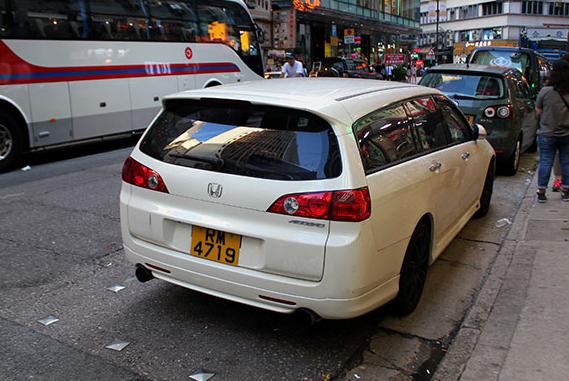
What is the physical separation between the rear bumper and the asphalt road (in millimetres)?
362

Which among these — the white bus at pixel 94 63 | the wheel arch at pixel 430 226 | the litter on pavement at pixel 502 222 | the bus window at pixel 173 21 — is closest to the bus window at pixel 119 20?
the white bus at pixel 94 63

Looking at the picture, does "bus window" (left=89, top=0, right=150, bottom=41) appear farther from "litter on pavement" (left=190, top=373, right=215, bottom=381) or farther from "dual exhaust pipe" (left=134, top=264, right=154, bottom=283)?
"litter on pavement" (left=190, top=373, right=215, bottom=381)

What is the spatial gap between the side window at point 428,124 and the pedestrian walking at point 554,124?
2.62 metres

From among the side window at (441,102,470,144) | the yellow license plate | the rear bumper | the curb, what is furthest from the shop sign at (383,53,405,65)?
the yellow license plate

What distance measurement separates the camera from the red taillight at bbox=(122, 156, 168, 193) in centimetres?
358

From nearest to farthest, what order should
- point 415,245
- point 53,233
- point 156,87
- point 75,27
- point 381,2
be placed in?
point 415,245 < point 53,233 < point 75,27 < point 156,87 < point 381,2

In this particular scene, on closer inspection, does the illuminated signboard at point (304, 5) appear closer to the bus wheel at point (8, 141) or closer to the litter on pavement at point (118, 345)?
the bus wheel at point (8, 141)

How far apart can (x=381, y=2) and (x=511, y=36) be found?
180 feet

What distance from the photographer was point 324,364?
11.0ft

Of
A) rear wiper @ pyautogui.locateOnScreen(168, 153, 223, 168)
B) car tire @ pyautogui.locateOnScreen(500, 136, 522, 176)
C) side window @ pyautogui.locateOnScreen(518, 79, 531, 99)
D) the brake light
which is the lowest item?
car tire @ pyautogui.locateOnScreen(500, 136, 522, 176)

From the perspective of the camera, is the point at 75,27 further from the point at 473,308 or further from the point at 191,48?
the point at 473,308

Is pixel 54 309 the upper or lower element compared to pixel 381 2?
lower

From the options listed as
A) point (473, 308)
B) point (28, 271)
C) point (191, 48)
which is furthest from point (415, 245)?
point (191, 48)

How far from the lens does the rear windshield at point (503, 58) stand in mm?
15055
